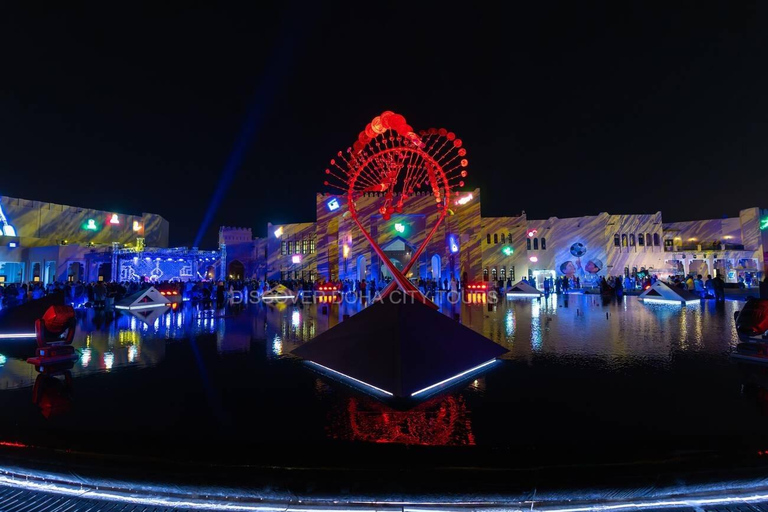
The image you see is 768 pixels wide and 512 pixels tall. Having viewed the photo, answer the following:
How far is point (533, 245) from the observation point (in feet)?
140

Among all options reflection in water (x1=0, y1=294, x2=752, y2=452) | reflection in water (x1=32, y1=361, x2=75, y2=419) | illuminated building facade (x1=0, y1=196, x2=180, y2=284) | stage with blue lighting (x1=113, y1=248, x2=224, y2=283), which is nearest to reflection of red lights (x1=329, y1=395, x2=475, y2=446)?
reflection in water (x1=0, y1=294, x2=752, y2=452)

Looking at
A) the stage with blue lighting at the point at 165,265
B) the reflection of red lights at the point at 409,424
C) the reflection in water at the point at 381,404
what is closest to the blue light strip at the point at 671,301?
the reflection in water at the point at 381,404

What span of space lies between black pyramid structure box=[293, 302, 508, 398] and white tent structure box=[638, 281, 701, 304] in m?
20.3

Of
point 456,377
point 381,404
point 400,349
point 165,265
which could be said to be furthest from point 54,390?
point 165,265

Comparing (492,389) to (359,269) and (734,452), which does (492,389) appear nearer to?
(734,452)

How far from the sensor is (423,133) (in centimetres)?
1681

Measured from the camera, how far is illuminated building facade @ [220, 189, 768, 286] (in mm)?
40312

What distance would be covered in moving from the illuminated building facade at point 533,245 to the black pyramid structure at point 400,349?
32.1 metres

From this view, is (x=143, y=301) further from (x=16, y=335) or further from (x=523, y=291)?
(x=523, y=291)

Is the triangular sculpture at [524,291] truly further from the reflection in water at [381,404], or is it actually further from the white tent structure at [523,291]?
the reflection in water at [381,404]

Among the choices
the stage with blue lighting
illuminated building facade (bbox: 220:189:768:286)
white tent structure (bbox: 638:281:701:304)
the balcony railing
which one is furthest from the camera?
the balcony railing

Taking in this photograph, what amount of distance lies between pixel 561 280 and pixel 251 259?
35.8 meters

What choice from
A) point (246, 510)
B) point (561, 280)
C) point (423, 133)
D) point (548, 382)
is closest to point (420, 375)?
point (548, 382)

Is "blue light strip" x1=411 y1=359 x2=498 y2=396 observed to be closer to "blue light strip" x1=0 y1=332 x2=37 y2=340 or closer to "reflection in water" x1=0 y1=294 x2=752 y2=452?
"reflection in water" x1=0 y1=294 x2=752 y2=452
